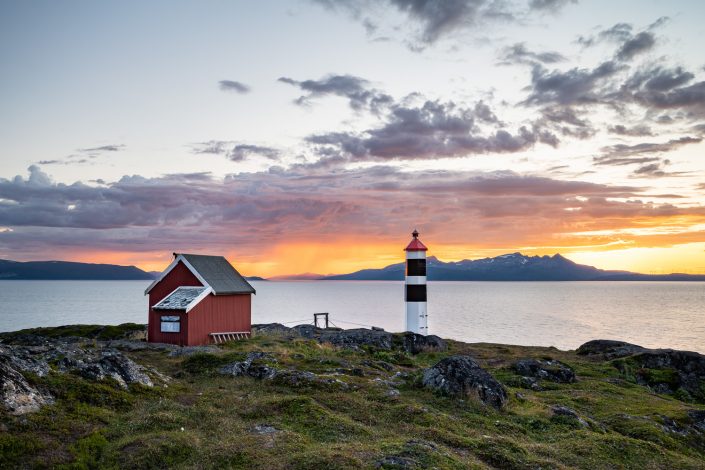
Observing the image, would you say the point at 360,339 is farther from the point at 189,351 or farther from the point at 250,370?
the point at 250,370

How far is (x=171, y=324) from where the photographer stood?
35.8m

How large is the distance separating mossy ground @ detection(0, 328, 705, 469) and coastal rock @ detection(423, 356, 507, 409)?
514 mm

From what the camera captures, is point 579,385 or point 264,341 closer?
point 579,385

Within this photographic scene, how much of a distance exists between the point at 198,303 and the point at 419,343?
1669 centimetres

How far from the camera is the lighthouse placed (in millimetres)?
42156

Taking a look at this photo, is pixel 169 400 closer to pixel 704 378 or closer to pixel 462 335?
pixel 704 378

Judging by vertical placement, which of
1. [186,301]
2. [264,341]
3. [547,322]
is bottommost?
[547,322]

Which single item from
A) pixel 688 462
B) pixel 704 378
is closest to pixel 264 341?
pixel 688 462

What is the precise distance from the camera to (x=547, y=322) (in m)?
113

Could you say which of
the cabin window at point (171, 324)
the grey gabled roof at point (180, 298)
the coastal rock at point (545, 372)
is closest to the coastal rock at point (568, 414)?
the coastal rock at point (545, 372)

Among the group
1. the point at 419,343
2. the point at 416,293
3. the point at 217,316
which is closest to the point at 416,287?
the point at 416,293

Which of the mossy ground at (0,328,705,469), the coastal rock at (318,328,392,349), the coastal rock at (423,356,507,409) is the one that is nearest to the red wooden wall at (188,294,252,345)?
the coastal rock at (318,328,392,349)

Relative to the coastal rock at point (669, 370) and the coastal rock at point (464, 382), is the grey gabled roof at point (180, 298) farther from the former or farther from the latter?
the coastal rock at point (669, 370)

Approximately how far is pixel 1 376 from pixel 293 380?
10.7 m
